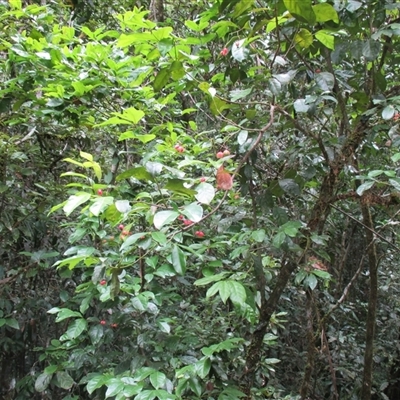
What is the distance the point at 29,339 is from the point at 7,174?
0.94 m

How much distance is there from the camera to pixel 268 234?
161 cm

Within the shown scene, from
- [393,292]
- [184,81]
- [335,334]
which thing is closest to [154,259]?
[184,81]

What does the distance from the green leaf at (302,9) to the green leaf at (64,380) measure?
1.59m

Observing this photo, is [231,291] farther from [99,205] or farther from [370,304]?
[370,304]

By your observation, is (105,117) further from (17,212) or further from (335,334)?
(335,334)

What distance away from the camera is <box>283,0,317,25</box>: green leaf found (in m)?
1.02

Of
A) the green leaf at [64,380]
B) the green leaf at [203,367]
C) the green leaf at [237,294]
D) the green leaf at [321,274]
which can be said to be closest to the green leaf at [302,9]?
the green leaf at [237,294]

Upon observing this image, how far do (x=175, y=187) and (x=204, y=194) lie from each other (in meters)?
0.08

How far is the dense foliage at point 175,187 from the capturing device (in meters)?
1.31

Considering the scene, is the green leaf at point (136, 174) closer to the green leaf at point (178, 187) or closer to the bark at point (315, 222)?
the green leaf at point (178, 187)

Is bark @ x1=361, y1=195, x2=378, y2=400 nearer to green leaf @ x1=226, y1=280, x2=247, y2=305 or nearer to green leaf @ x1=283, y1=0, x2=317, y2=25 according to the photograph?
green leaf @ x1=226, y1=280, x2=247, y2=305

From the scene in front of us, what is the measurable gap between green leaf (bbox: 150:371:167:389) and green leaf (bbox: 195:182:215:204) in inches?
25.1

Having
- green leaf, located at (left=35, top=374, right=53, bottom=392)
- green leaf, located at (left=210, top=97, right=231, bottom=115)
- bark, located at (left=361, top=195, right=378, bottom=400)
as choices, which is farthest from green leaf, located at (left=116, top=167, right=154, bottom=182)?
bark, located at (left=361, top=195, right=378, bottom=400)

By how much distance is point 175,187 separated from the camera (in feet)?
3.51
